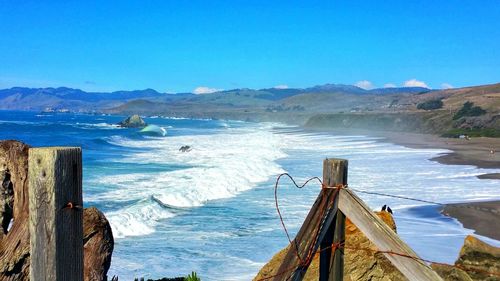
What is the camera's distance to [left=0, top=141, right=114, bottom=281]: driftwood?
11.8 ft

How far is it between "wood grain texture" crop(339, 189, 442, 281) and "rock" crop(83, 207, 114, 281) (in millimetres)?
2069

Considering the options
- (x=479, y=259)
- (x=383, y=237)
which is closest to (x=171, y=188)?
(x=479, y=259)

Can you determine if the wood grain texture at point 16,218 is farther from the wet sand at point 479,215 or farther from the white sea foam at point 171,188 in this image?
the wet sand at point 479,215

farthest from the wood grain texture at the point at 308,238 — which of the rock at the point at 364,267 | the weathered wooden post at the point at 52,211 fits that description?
the rock at the point at 364,267

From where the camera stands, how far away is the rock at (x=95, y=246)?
4.16 m

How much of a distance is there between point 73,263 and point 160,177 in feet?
72.9

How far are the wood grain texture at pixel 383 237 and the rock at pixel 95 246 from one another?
207 cm

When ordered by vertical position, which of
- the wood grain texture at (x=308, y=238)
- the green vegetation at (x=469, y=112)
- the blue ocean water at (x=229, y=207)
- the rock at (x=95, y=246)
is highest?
the green vegetation at (x=469, y=112)

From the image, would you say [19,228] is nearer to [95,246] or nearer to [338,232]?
[95,246]

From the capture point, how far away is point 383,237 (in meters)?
3.04

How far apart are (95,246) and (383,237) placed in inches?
91.0

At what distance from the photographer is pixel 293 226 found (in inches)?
531

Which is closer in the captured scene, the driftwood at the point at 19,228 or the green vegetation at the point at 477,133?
the driftwood at the point at 19,228

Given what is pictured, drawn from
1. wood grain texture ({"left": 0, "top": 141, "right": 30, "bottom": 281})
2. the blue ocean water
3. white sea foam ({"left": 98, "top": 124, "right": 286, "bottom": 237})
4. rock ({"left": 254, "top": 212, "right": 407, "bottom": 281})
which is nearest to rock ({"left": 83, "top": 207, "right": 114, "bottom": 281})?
wood grain texture ({"left": 0, "top": 141, "right": 30, "bottom": 281})
